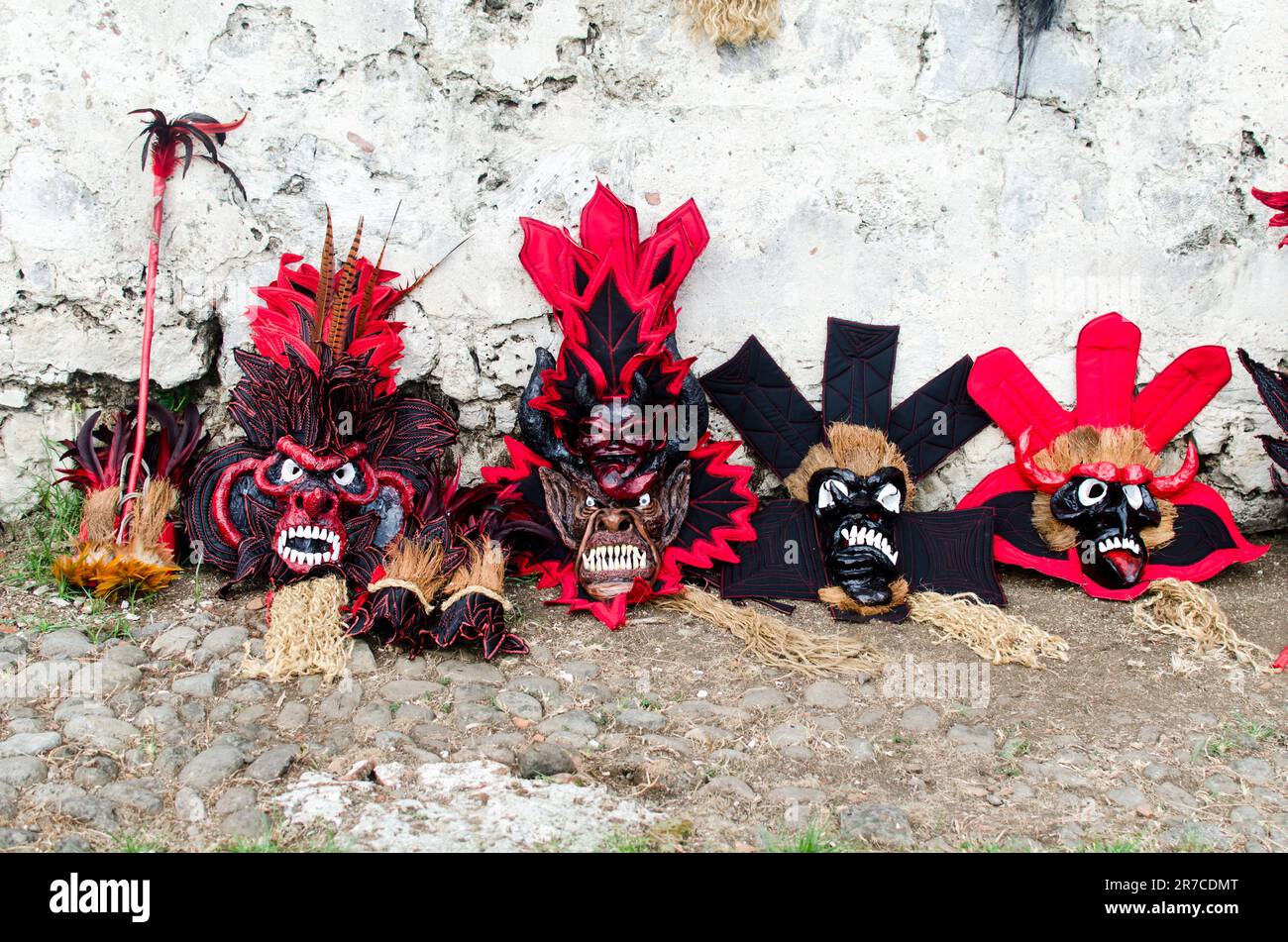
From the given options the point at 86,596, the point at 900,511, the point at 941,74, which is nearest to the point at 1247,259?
the point at 941,74

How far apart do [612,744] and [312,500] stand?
143 centimetres

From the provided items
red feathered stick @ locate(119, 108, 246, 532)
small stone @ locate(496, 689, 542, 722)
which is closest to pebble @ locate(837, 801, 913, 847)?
small stone @ locate(496, 689, 542, 722)

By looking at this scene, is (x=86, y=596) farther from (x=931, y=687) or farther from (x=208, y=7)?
(x=931, y=687)

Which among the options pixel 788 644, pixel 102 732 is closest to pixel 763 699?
pixel 788 644

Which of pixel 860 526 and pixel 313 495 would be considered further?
pixel 860 526

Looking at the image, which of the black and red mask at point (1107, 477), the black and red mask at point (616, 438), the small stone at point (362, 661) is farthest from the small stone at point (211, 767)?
the black and red mask at point (1107, 477)

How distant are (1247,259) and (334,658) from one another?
3.82 meters

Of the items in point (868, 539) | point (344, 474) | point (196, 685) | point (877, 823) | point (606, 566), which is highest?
point (344, 474)

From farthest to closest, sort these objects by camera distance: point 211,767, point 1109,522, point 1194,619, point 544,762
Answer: point 1109,522 < point 1194,619 < point 544,762 < point 211,767

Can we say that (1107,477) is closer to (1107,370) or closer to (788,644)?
(1107,370)

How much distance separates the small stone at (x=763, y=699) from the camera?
348 cm

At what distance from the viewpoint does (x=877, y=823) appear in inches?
111

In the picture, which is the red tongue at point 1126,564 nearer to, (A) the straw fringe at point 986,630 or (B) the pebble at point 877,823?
(A) the straw fringe at point 986,630

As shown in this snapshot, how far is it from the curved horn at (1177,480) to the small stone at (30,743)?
384 centimetres
